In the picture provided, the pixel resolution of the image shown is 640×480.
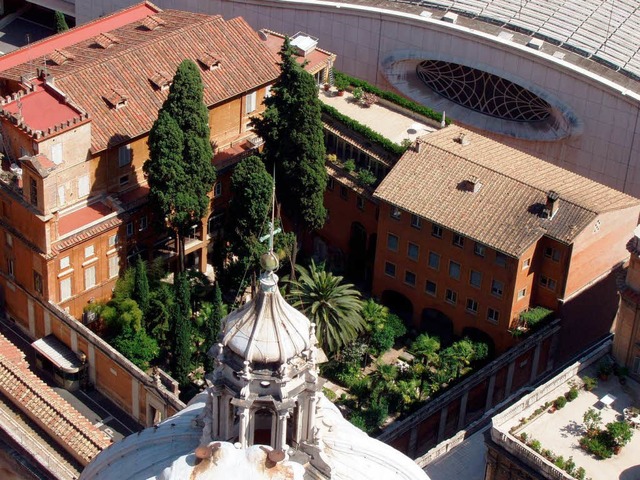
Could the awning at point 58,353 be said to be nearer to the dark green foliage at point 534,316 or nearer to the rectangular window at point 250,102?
the rectangular window at point 250,102

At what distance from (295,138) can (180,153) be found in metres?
5.97

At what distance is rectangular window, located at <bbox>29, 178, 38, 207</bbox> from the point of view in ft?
270

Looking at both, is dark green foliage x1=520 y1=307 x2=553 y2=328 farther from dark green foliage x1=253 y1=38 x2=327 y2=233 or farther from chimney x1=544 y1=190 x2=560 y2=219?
dark green foliage x1=253 y1=38 x2=327 y2=233

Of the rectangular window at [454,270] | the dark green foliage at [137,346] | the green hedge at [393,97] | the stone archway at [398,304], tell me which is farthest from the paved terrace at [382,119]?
the dark green foliage at [137,346]

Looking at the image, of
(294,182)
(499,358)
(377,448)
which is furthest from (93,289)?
(377,448)

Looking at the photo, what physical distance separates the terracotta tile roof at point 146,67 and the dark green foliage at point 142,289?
6.51m

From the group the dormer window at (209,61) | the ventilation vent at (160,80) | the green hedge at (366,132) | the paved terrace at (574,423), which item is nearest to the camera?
the paved terrace at (574,423)

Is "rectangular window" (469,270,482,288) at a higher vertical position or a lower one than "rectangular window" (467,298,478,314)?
higher

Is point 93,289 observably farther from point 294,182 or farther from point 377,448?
point 377,448

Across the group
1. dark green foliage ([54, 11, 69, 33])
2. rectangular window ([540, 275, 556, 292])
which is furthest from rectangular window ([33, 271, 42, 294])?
rectangular window ([540, 275, 556, 292])

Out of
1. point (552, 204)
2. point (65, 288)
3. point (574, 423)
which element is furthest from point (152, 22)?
point (574, 423)

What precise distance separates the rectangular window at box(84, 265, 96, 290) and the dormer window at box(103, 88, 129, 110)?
851 centimetres

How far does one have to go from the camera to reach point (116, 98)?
86.2 meters

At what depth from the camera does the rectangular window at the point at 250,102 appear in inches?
3622
